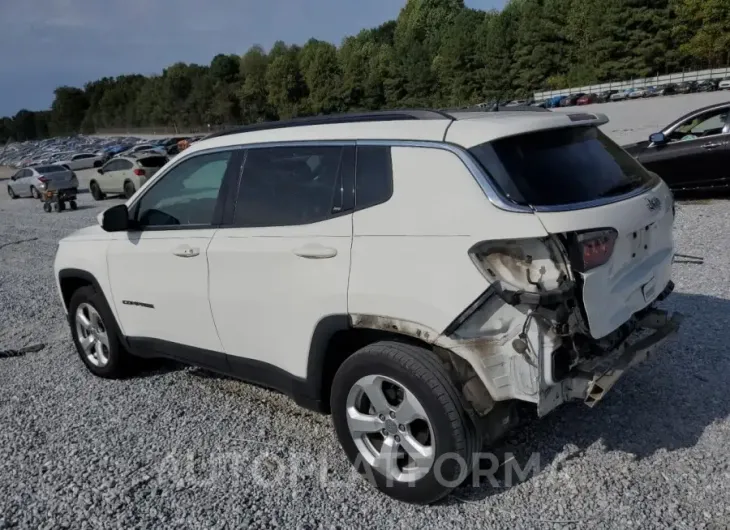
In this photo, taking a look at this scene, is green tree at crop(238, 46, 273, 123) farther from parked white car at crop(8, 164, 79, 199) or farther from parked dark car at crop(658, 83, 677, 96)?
parked white car at crop(8, 164, 79, 199)

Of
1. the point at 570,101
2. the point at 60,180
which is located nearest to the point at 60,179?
the point at 60,180

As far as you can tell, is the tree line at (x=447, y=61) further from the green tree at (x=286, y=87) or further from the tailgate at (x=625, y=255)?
the tailgate at (x=625, y=255)

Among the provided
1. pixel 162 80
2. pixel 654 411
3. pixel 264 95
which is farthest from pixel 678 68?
pixel 162 80

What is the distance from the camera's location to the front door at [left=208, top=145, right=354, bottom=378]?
332 centimetres

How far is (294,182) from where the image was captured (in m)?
3.63

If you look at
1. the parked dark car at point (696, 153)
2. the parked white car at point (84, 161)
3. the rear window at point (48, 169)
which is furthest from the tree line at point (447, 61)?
the parked dark car at point (696, 153)

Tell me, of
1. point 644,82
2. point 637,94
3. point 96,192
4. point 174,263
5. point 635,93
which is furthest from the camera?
point 644,82

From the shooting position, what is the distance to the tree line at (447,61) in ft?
222

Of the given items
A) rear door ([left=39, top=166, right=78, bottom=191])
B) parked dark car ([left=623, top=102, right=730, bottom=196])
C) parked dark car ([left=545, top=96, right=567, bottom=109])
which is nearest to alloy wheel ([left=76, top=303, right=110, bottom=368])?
parked dark car ([left=623, top=102, right=730, bottom=196])

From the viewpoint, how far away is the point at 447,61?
8338cm

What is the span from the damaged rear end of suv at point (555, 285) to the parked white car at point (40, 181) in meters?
21.6

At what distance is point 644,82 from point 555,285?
2808 inches

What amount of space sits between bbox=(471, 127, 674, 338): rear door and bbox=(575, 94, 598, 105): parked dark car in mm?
57486

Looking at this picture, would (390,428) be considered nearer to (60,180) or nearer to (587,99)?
(60,180)
